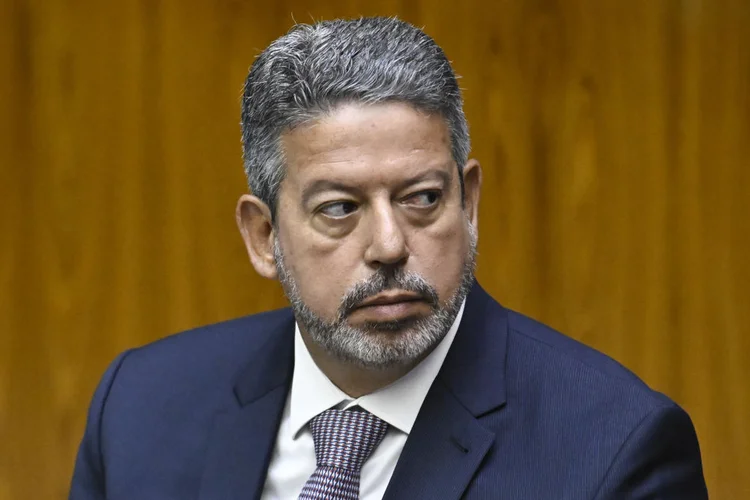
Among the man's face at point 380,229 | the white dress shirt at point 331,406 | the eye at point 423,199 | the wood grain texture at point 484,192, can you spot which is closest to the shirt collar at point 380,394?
the white dress shirt at point 331,406

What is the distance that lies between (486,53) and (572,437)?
52.2 inches

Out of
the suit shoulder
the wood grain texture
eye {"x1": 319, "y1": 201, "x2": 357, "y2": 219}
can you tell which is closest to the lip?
eye {"x1": 319, "y1": 201, "x2": 357, "y2": 219}

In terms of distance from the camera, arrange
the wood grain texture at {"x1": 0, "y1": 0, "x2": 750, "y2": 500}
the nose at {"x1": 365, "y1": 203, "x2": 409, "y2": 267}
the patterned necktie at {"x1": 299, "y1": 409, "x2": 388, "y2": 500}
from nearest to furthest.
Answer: the nose at {"x1": 365, "y1": 203, "x2": 409, "y2": 267}, the patterned necktie at {"x1": 299, "y1": 409, "x2": 388, "y2": 500}, the wood grain texture at {"x1": 0, "y1": 0, "x2": 750, "y2": 500}

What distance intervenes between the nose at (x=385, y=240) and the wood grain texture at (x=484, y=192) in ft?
3.75

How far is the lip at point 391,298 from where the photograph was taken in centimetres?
189

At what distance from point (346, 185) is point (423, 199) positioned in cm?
12

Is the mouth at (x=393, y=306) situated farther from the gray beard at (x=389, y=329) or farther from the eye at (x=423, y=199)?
the eye at (x=423, y=199)

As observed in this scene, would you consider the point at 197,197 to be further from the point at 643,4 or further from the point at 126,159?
the point at 643,4

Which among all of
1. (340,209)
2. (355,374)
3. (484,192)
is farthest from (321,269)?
(484,192)

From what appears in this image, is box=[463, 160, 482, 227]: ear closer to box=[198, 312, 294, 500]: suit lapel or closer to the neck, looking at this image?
the neck

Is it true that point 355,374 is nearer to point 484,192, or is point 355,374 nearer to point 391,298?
point 391,298

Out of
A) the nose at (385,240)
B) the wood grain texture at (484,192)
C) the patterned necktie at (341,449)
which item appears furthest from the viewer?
the wood grain texture at (484,192)

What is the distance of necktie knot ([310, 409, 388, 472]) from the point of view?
199 centimetres

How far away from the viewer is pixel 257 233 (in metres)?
2.16
